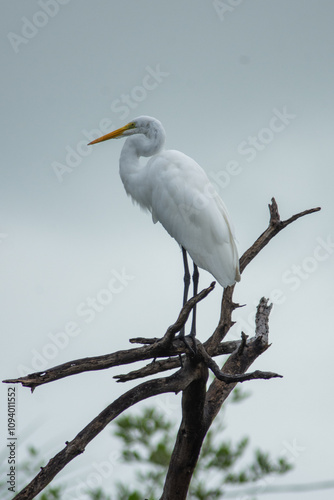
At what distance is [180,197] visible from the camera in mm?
5016

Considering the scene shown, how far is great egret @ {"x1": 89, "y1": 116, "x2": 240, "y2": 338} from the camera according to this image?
4805mm

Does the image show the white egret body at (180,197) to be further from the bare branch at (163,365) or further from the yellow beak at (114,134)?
the bare branch at (163,365)

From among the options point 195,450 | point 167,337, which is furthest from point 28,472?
point 195,450

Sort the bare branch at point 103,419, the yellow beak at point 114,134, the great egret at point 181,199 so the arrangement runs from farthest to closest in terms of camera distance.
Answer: the yellow beak at point 114,134 → the great egret at point 181,199 → the bare branch at point 103,419

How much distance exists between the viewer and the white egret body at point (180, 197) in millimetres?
4805

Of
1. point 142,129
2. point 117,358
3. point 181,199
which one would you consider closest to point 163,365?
point 117,358

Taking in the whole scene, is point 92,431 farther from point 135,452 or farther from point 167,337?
point 135,452

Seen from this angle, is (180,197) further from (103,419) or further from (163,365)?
(103,419)

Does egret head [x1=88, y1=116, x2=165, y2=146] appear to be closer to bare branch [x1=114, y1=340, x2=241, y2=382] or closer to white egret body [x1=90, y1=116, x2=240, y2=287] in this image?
white egret body [x1=90, y1=116, x2=240, y2=287]

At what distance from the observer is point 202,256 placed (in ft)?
15.8

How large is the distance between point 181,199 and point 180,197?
0.02 metres

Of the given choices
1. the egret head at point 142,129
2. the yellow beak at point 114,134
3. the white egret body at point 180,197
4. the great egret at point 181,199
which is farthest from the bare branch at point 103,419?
the yellow beak at point 114,134

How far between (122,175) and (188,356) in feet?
6.81

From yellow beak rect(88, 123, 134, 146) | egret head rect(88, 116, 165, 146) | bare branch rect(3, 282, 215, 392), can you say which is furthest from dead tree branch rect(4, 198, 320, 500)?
yellow beak rect(88, 123, 134, 146)
